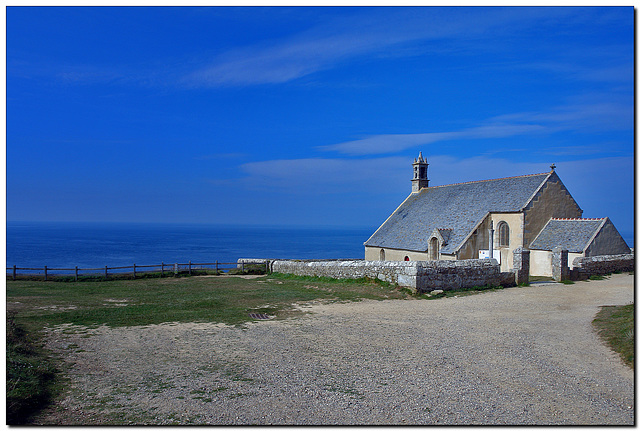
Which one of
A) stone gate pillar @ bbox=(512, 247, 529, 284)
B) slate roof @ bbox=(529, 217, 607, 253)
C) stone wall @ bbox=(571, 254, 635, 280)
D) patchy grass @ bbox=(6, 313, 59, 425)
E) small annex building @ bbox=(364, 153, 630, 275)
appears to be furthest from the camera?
small annex building @ bbox=(364, 153, 630, 275)

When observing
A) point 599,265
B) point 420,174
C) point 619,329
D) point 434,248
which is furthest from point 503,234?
point 619,329

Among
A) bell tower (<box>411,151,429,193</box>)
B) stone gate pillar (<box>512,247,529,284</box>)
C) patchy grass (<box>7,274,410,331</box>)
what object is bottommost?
patchy grass (<box>7,274,410,331</box>)

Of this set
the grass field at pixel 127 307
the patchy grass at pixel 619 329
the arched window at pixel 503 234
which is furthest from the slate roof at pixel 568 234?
the grass field at pixel 127 307

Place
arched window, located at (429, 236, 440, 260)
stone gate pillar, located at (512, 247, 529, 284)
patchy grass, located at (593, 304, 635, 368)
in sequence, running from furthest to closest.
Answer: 1. arched window, located at (429, 236, 440, 260)
2. stone gate pillar, located at (512, 247, 529, 284)
3. patchy grass, located at (593, 304, 635, 368)

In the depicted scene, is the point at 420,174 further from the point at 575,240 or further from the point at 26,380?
the point at 26,380

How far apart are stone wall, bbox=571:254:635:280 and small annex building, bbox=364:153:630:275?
4.70 feet

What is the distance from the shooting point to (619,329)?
9586 millimetres

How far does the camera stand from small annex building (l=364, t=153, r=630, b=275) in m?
24.5

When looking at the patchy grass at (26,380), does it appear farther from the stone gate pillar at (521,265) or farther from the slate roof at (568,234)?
the slate roof at (568,234)

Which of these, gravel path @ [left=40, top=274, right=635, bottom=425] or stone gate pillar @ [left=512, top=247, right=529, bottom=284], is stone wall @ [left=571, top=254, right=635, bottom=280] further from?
gravel path @ [left=40, top=274, right=635, bottom=425]

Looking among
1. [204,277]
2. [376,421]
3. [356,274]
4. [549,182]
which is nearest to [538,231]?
[549,182]

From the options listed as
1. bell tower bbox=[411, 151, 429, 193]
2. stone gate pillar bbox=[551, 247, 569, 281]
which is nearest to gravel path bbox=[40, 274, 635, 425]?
stone gate pillar bbox=[551, 247, 569, 281]

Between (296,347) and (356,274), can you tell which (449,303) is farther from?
(296,347)

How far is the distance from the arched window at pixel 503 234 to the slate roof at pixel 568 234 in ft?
5.81
